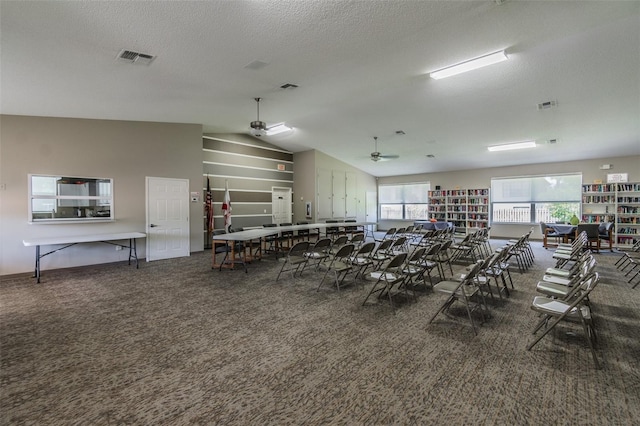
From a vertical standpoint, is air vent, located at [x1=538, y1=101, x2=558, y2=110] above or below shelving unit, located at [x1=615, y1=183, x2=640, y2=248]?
above

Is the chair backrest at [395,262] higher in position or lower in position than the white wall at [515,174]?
lower

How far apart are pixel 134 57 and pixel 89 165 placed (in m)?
3.86

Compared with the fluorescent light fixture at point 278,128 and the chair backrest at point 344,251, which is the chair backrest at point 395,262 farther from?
the fluorescent light fixture at point 278,128

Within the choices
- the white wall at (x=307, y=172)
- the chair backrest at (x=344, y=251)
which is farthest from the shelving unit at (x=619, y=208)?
the chair backrest at (x=344, y=251)

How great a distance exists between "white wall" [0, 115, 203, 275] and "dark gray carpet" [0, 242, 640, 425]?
2.27 meters

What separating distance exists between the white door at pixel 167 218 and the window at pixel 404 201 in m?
9.92

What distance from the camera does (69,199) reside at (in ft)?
21.7

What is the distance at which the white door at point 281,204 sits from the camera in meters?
11.6

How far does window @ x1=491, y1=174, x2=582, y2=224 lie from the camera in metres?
10.5

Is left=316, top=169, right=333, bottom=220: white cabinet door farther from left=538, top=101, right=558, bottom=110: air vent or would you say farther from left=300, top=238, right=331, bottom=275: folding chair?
left=538, top=101, right=558, bottom=110: air vent

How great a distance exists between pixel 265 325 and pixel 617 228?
38.7ft

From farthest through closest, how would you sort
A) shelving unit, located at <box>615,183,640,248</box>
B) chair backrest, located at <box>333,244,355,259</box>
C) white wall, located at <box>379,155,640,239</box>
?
white wall, located at <box>379,155,640,239</box> < shelving unit, located at <box>615,183,640,248</box> < chair backrest, located at <box>333,244,355,259</box>

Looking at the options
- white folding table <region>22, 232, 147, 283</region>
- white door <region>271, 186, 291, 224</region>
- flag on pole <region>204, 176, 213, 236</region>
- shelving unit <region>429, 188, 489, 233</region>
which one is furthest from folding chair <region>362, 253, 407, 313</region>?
shelving unit <region>429, 188, 489, 233</region>

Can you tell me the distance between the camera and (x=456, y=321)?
11.7ft
